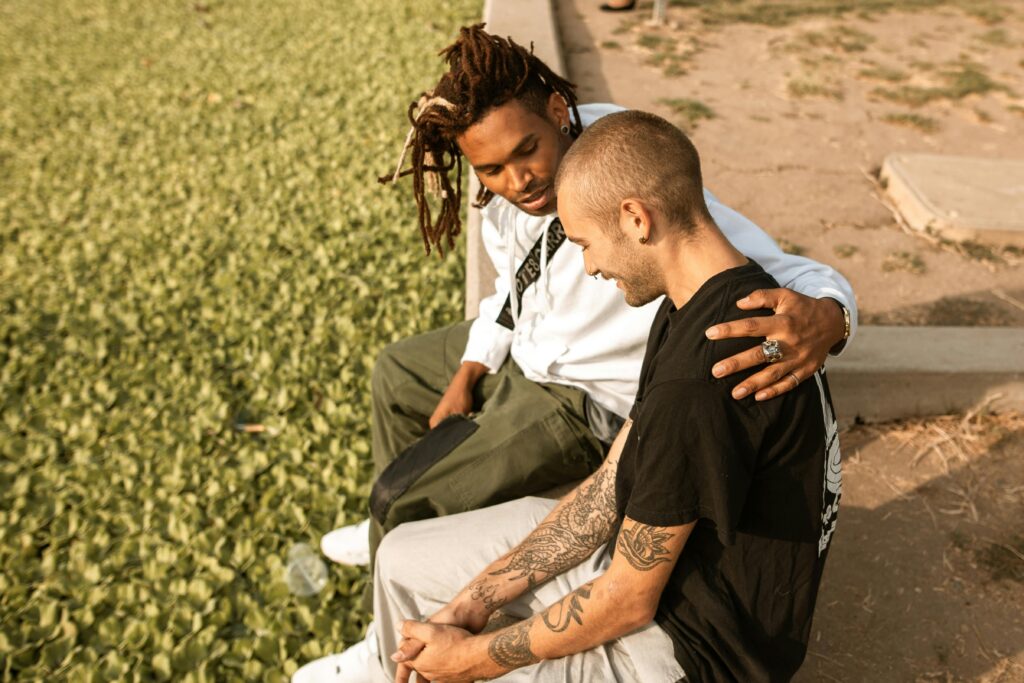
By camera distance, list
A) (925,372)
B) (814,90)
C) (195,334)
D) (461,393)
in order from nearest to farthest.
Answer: (461,393) < (925,372) < (195,334) < (814,90)

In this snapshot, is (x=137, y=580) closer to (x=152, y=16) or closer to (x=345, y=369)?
(x=345, y=369)

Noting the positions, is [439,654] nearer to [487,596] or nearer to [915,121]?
[487,596]

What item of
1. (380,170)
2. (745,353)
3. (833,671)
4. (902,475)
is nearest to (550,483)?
(833,671)

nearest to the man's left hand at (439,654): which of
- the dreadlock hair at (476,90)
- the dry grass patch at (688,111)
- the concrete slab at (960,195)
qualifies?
the dreadlock hair at (476,90)

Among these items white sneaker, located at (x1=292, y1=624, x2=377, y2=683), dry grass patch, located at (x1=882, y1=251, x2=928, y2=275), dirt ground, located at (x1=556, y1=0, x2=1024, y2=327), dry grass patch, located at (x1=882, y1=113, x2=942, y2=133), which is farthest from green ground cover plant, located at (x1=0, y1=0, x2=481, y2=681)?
dry grass patch, located at (x1=882, y1=113, x2=942, y2=133)

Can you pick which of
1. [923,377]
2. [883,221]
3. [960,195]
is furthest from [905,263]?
[923,377]

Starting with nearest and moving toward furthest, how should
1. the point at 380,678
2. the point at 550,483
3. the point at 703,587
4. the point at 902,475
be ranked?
the point at 703,587, the point at 380,678, the point at 550,483, the point at 902,475

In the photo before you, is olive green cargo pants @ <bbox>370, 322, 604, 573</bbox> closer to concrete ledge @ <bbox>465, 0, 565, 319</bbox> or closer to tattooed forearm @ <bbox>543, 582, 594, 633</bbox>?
tattooed forearm @ <bbox>543, 582, 594, 633</bbox>

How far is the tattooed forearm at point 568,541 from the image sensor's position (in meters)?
2.26

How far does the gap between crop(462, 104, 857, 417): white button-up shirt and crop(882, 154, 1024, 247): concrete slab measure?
287cm

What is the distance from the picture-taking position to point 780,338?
1823 millimetres

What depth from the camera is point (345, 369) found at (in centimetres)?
464

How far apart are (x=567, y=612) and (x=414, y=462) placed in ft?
3.20

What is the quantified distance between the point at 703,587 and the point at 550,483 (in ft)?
3.24
